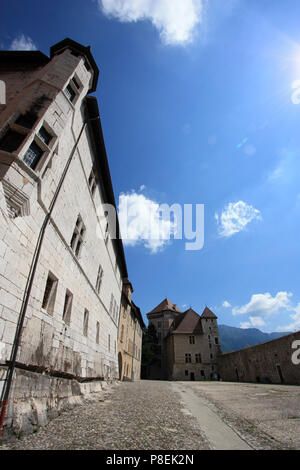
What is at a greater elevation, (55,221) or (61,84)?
(61,84)

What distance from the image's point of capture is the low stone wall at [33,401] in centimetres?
344

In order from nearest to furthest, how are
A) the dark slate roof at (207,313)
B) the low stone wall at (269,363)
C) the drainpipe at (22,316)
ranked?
the drainpipe at (22,316) < the low stone wall at (269,363) < the dark slate roof at (207,313)

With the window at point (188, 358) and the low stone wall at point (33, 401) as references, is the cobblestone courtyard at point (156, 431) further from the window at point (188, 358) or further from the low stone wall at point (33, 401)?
the window at point (188, 358)

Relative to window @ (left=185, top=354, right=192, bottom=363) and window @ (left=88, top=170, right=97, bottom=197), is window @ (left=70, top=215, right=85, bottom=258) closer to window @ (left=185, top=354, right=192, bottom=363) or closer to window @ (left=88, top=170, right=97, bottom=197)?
window @ (left=88, top=170, right=97, bottom=197)

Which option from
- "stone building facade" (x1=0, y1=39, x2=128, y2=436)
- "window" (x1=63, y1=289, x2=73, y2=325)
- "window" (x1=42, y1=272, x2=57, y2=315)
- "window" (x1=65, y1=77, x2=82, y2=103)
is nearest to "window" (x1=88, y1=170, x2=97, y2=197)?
"stone building facade" (x1=0, y1=39, x2=128, y2=436)

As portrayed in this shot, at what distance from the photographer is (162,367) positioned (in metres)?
48.3

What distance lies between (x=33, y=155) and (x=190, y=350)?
45.1 meters

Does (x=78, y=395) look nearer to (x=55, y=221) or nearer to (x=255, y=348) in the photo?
(x=55, y=221)

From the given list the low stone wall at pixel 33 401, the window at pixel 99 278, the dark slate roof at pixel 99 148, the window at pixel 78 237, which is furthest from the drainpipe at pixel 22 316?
the window at pixel 99 278

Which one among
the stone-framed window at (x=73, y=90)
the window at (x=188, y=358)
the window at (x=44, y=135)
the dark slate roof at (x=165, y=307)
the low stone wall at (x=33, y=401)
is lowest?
the window at (x=188, y=358)

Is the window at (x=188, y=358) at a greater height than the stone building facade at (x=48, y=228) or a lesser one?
lesser

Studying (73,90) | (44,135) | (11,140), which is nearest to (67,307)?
(11,140)

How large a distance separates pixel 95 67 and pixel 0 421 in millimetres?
11296
